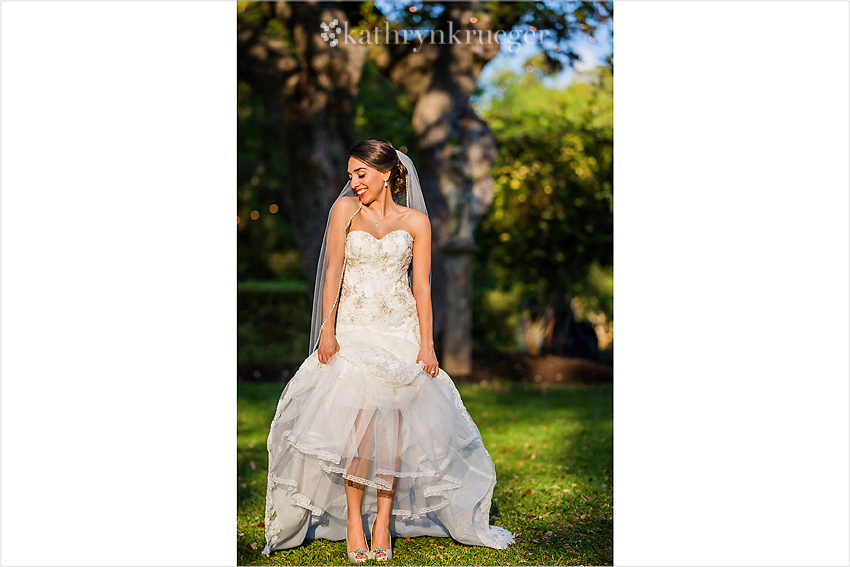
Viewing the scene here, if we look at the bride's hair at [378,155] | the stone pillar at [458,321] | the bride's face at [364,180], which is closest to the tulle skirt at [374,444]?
the bride's face at [364,180]

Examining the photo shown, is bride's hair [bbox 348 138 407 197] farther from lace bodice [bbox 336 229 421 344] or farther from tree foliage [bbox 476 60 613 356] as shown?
tree foliage [bbox 476 60 613 356]

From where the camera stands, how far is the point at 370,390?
10.9ft

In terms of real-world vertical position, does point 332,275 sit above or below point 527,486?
above

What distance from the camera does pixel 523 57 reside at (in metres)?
11.4

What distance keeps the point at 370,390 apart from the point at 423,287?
54 cm

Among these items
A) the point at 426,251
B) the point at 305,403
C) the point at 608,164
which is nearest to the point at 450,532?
A: the point at 305,403

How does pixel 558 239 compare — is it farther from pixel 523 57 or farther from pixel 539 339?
pixel 523 57

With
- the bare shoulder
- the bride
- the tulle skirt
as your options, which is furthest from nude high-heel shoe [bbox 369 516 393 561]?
the bare shoulder

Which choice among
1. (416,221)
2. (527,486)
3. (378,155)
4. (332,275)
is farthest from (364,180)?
(527,486)

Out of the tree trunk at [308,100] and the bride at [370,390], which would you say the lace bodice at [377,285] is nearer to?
the bride at [370,390]

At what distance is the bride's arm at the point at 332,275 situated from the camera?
3408 mm

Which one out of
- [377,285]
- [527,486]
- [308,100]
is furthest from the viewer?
[308,100]

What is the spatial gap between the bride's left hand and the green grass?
2.99 ft

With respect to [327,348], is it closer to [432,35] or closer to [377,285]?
[377,285]
